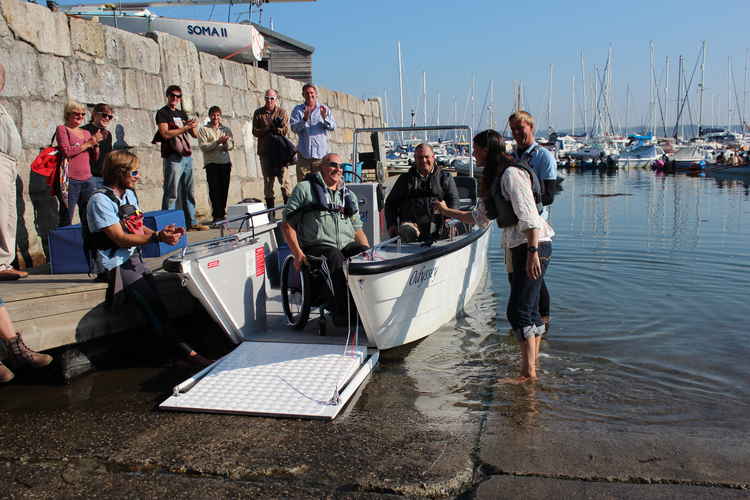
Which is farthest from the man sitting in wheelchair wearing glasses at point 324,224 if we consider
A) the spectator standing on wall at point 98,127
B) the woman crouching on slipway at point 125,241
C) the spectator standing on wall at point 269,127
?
the spectator standing on wall at point 269,127

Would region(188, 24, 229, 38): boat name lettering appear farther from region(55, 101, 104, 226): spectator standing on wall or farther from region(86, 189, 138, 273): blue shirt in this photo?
region(86, 189, 138, 273): blue shirt

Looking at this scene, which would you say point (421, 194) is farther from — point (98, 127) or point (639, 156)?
point (639, 156)

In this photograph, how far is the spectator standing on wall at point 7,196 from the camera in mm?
5891

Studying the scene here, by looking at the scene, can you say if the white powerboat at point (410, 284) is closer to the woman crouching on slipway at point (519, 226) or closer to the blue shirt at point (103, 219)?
the woman crouching on slipway at point (519, 226)

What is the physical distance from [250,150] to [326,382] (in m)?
8.42

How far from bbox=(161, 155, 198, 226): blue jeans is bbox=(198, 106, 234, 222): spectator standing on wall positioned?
1.70ft

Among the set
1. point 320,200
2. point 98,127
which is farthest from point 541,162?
point 98,127

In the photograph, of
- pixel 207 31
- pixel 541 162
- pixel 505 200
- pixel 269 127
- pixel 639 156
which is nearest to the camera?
pixel 505 200

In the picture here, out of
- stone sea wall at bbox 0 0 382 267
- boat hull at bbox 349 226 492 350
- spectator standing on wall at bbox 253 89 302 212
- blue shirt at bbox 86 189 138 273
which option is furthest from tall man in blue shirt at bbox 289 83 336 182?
blue shirt at bbox 86 189 138 273

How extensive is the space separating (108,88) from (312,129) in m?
2.62

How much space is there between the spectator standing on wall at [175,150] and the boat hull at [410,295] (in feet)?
13.1

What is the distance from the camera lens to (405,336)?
5.72m

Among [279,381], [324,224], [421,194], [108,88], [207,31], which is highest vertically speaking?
[207,31]

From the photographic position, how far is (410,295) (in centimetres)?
552
